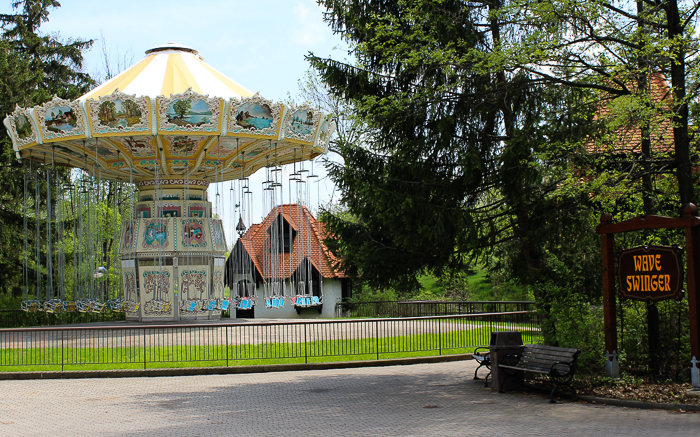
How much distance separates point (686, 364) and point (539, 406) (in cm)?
303

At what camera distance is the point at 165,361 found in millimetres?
15469

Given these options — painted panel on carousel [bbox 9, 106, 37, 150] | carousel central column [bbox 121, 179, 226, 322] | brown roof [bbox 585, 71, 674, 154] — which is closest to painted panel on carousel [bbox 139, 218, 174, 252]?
carousel central column [bbox 121, 179, 226, 322]

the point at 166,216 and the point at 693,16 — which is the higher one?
the point at 693,16

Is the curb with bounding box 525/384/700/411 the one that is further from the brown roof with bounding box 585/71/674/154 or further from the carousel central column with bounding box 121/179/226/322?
the carousel central column with bounding box 121/179/226/322

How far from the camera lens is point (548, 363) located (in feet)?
36.1

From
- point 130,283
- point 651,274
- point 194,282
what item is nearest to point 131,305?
point 130,283

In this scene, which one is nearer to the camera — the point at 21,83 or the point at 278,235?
the point at 21,83

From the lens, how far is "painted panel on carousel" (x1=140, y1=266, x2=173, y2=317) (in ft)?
77.2

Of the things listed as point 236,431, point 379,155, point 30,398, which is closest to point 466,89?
point 379,155

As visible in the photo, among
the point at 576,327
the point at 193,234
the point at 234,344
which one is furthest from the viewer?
the point at 193,234

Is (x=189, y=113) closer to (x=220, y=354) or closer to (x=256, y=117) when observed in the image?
(x=256, y=117)

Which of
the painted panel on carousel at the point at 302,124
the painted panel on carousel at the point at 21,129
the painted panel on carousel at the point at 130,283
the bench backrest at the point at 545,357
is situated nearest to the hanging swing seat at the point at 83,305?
the painted panel on carousel at the point at 130,283

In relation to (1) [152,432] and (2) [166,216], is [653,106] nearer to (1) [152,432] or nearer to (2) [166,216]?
(1) [152,432]

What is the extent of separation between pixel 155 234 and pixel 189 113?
5.68 m
